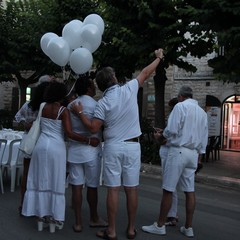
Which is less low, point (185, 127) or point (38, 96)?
point (38, 96)

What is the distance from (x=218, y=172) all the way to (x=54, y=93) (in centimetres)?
712

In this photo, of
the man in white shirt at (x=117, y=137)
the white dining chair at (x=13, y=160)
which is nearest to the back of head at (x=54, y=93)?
the man in white shirt at (x=117, y=137)

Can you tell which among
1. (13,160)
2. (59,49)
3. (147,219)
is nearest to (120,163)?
(147,219)

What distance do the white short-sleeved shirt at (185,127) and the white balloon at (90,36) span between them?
6.19 feet

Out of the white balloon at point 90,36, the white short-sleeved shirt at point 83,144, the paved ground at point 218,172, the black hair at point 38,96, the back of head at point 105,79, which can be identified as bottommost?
the paved ground at point 218,172

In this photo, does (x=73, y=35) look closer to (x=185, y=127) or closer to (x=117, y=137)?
(x=117, y=137)

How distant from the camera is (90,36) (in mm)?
6246

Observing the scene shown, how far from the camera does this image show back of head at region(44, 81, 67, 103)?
504 cm

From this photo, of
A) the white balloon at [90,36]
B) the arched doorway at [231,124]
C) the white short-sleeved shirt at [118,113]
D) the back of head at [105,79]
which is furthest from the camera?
the arched doorway at [231,124]

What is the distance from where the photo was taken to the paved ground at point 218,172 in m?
9.71

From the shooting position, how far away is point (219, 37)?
9.16 m

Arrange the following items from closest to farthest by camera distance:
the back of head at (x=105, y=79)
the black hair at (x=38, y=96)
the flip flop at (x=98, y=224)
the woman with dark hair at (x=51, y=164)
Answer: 1. the back of head at (x=105, y=79)
2. the woman with dark hair at (x=51, y=164)
3. the flip flop at (x=98, y=224)
4. the black hair at (x=38, y=96)

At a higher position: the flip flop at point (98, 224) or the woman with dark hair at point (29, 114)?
the woman with dark hair at point (29, 114)

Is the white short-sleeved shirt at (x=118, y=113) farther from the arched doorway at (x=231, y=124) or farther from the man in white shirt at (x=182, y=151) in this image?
the arched doorway at (x=231, y=124)
